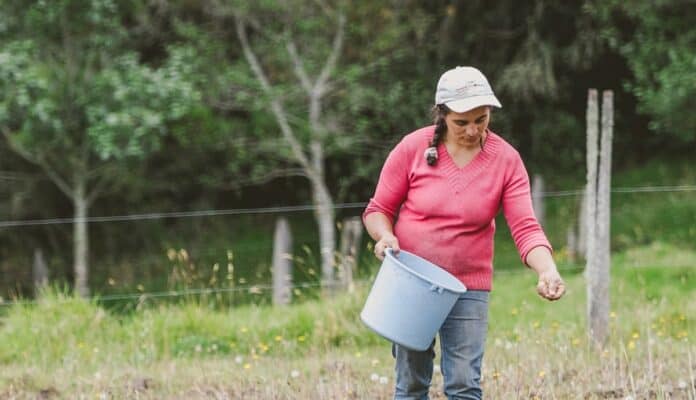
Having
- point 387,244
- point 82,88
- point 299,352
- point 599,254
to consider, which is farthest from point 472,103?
point 82,88

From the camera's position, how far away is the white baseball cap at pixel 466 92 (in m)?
3.45

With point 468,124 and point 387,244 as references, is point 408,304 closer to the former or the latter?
point 387,244

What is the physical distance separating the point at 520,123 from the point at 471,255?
47.8 feet

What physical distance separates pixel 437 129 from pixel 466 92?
0.23 m

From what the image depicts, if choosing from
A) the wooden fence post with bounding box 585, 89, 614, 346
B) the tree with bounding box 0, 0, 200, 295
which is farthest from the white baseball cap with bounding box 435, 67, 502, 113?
the tree with bounding box 0, 0, 200, 295

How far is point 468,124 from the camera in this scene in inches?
139

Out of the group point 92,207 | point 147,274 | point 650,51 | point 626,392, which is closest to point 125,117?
point 147,274

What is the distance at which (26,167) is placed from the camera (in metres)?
16.3

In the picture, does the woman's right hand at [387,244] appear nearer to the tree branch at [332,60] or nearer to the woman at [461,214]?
the woman at [461,214]

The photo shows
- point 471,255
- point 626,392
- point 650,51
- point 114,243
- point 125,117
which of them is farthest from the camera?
point 114,243

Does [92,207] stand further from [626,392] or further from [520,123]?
[626,392]

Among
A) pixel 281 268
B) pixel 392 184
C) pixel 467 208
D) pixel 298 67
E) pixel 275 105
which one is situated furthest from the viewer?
pixel 298 67

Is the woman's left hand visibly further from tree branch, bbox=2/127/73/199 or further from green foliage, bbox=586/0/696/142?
tree branch, bbox=2/127/73/199

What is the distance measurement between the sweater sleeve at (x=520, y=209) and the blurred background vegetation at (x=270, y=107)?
7.20 m
